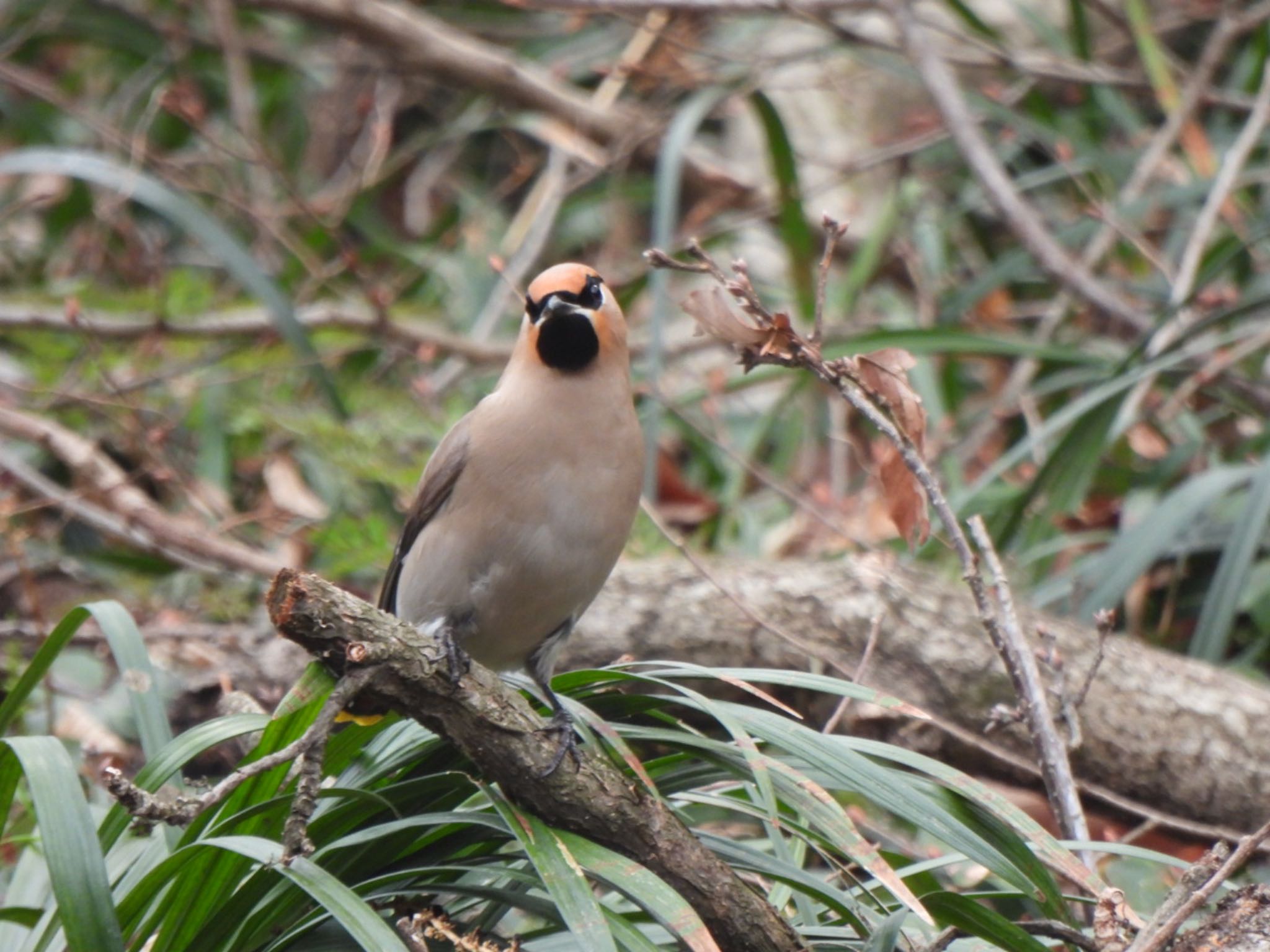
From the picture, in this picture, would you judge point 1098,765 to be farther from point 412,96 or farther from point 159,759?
point 412,96

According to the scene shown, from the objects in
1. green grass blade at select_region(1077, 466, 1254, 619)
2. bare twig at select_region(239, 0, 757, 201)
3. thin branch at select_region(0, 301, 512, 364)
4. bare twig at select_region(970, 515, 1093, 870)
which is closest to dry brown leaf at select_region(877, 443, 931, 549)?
bare twig at select_region(970, 515, 1093, 870)

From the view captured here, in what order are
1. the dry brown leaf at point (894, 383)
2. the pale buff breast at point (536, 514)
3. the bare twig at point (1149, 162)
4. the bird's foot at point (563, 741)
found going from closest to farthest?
the bird's foot at point (563, 741), the dry brown leaf at point (894, 383), the pale buff breast at point (536, 514), the bare twig at point (1149, 162)

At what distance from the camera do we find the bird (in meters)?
3.25

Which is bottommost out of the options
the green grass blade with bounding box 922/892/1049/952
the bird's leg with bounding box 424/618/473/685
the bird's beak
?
the green grass blade with bounding box 922/892/1049/952

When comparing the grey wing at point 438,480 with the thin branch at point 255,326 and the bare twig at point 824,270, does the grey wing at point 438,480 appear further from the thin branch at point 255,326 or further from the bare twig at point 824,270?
the thin branch at point 255,326

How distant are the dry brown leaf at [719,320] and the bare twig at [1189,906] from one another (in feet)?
3.86

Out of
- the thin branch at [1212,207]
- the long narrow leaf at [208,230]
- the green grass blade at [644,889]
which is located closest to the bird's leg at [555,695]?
the green grass blade at [644,889]

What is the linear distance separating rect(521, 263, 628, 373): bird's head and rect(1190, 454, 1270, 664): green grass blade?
1.95 meters

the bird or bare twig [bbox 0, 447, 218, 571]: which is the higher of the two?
the bird

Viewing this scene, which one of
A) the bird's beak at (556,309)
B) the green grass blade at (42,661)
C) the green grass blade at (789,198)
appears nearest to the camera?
the green grass blade at (42,661)

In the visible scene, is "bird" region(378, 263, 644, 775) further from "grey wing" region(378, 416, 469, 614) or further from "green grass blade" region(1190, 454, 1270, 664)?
"green grass blade" region(1190, 454, 1270, 664)

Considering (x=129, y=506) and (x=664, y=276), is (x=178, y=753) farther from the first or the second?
(x=664, y=276)

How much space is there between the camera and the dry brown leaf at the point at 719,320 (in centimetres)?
292

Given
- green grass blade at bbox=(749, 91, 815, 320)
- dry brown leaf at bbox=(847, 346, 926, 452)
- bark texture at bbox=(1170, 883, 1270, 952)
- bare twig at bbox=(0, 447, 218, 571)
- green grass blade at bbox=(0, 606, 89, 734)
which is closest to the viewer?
bark texture at bbox=(1170, 883, 1270, 952)
